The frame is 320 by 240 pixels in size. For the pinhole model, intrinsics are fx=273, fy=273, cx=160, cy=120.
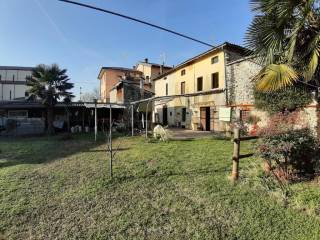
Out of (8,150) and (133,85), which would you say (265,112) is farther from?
(133,85)

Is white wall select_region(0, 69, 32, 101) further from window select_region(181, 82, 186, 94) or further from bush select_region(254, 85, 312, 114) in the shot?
bush select_region(254, 85, 312, 114)

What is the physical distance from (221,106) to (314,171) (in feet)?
42.0

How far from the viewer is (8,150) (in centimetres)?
1280

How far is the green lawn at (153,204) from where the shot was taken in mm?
4527

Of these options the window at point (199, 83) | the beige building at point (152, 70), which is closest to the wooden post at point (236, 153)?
the window at point (199, 83)

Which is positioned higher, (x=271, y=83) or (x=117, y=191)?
(x=271, y=83)

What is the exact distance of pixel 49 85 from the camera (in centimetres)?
2047

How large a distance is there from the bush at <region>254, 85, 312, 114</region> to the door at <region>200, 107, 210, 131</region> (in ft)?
18.6

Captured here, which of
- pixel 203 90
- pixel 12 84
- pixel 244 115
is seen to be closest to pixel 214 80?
pixel 203 90

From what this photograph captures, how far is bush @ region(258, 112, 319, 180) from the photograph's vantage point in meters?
5.86

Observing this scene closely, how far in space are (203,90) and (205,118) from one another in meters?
2.18

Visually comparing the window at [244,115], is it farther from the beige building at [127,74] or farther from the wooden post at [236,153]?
the beige building at [127,74]

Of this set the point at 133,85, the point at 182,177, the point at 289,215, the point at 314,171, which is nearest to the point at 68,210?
the point at 182,177

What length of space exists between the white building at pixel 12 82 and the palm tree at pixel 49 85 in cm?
2782
